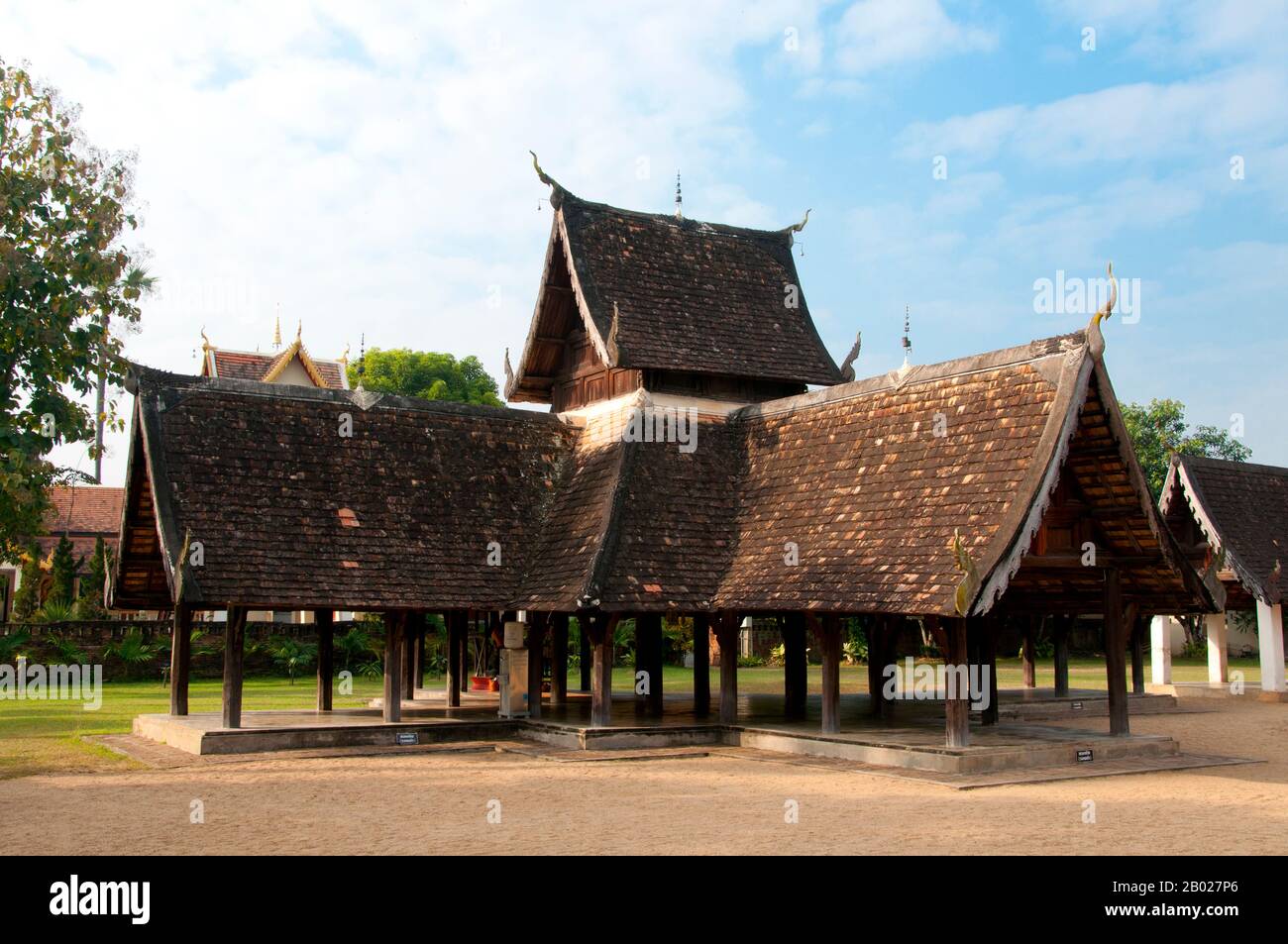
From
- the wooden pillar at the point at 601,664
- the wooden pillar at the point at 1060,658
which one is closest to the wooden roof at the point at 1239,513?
the wooden pillar at the point at 1060,658

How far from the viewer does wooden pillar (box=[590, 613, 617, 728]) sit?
16.7 m

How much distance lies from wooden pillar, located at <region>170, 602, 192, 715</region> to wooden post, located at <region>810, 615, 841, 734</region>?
836cm

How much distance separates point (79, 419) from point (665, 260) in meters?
9.81

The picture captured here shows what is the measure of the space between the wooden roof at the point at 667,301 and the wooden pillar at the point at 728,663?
4.60 meters

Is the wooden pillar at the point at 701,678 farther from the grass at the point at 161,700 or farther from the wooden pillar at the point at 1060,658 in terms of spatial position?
the wooden pillar at the point at 1060,658

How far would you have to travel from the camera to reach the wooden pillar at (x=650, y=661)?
20234 mm

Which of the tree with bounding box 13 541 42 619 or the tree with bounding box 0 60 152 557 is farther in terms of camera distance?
the tree with bounding box 13 541 42 619

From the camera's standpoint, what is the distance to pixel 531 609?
17.2 meters

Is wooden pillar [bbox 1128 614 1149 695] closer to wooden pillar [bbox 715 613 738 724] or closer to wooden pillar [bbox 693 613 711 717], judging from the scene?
wooden pillar [bbox 693 613 711 717]

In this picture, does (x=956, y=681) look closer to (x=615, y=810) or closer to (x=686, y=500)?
(x=615, y=810)

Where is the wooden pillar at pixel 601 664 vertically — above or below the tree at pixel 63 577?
below

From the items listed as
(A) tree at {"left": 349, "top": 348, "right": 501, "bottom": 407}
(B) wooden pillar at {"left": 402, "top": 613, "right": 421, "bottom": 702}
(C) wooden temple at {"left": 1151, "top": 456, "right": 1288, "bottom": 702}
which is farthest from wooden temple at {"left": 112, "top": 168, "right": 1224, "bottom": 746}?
(A) tree at {"left": 349, "top": 348, "right": 501, "bottom": 407}

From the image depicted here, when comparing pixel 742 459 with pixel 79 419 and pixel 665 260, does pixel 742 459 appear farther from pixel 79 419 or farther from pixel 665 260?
pixel 79 419

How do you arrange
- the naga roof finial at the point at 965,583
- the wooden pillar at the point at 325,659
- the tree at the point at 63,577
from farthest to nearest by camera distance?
the tree at the point at 63,577 < the wooden pillar at the point at 325,659 < the naga roof finial at the point at 965,583
